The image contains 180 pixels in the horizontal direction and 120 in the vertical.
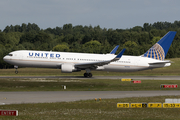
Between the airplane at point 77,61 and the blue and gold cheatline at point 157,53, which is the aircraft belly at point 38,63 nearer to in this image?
the airplane at point 77,61

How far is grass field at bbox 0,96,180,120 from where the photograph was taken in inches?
668

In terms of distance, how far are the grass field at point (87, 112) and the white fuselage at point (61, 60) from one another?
25439 mm

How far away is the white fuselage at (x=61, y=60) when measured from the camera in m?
46.5

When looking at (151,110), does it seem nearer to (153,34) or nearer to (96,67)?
(96,67)

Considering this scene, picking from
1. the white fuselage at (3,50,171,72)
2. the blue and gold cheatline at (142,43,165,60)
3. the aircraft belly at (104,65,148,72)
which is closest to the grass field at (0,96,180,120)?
the white fuselage at (3,50,171,72)

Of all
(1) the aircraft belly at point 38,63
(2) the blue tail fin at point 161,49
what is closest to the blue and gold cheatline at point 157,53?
(2) the blue tail fin at point 161,49

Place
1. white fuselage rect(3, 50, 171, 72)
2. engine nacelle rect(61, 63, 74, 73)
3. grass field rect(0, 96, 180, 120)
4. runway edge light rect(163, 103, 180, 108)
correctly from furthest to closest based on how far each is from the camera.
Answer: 1. white fuselage rect(3, 50, 171, 72)
2. engine nacelle rect(61, 63, 74, 73)
3. runway edge light rect(163, 103, 180, 108)
4. grass field rect(0, 96, 180, 120)

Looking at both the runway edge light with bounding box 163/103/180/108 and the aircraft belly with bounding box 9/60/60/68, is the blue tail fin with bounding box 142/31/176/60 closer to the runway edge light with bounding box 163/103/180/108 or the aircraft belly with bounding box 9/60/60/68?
the aircraft belly with bounding box 9/60/60/68

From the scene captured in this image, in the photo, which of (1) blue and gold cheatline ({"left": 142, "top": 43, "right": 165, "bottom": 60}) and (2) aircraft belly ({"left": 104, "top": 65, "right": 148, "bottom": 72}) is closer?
(2) aircraft belly ({"left": 104, "top": 65, "right": 148, "bottom": 72})

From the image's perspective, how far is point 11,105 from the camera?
2078 centimetres

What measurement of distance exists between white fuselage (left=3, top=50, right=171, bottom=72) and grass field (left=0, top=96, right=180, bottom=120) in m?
25.4

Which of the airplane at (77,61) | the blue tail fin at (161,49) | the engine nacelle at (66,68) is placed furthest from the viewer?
the blue tail fin at (161,49)

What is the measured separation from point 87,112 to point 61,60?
1132 inches

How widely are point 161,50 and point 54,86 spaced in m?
26.7
